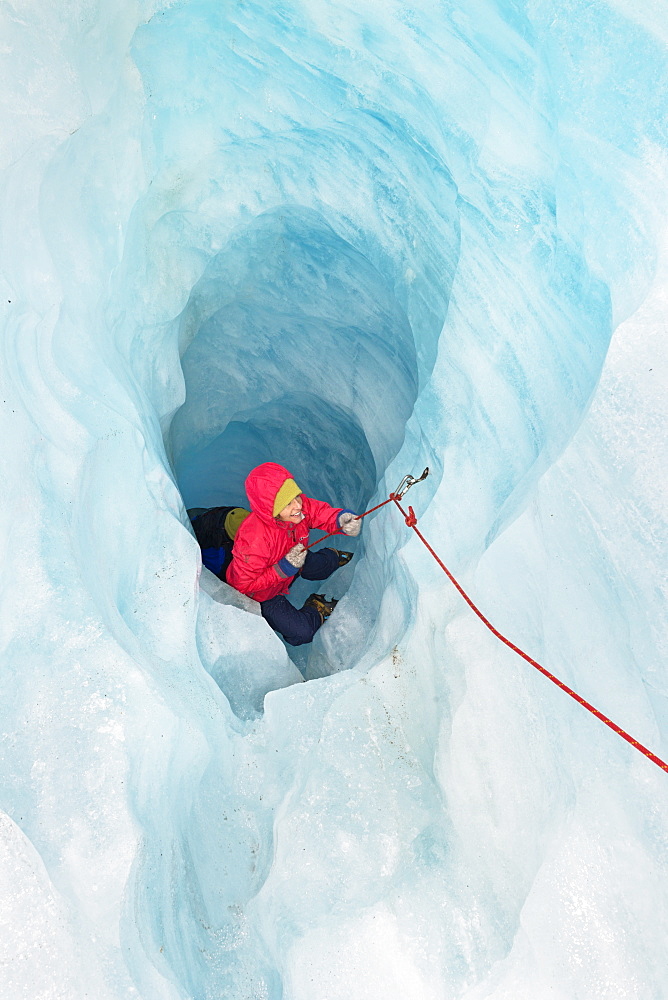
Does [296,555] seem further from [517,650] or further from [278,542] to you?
[517,650]

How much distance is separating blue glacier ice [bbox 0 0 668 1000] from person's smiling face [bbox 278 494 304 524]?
493 mm

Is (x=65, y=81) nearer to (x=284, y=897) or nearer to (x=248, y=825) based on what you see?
(x=248, y=825)

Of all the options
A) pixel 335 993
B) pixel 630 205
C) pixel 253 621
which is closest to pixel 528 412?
pixel 630 205

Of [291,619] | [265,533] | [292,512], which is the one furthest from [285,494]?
[291,619]

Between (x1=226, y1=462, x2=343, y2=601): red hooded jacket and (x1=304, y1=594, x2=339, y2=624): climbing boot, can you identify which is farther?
(x1=304, y1=594, x2=339, y2=624): climbing boot

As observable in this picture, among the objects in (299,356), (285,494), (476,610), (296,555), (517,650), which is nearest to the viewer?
(517,650)

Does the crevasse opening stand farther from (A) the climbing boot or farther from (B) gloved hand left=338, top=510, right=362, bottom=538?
(A) the climbing boot

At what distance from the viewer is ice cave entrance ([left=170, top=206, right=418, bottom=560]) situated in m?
2.95

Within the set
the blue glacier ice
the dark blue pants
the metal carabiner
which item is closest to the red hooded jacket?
the dark blue pants

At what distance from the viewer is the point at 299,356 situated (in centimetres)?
355

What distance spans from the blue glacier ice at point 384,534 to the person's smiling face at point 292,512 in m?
0.49

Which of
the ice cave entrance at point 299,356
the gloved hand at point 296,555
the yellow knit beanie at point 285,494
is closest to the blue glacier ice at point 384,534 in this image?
the ice cave entrance at point 299,356

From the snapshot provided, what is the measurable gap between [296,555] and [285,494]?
405 mm

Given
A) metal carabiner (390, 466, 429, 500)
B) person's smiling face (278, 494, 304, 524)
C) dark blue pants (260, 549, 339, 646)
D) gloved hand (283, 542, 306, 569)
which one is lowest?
dark blue pants (260, 549, 339, 646)
